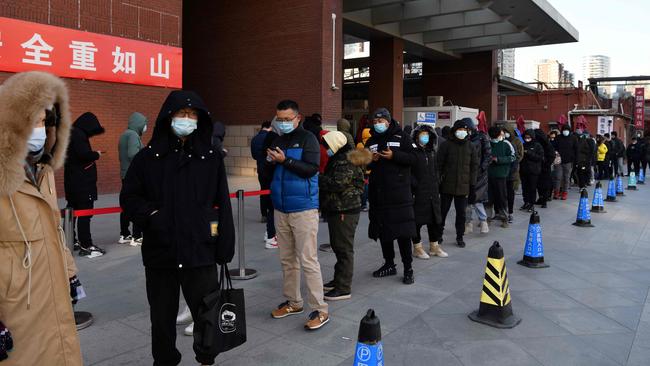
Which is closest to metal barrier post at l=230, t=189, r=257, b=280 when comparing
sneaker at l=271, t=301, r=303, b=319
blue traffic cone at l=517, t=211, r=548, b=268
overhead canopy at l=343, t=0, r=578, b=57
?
sneaker at l=271, t=301, r=303, b=319

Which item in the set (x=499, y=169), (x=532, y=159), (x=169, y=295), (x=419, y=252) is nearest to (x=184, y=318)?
(x=169, y=295)

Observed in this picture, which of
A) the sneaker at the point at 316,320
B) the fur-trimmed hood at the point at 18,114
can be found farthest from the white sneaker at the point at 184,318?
the fur-trimmed hood at the point at 18,114

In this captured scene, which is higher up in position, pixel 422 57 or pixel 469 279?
pixel 422 57

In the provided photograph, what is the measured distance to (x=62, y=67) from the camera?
37.0ft

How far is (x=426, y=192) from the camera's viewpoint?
22.1ft

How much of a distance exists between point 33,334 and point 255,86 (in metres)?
16.5

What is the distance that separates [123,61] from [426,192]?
907 centimetres

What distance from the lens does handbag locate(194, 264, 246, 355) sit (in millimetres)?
3006

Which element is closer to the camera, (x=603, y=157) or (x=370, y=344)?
(x=370, y=344)

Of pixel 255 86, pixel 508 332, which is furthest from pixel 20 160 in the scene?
pixel 255 86

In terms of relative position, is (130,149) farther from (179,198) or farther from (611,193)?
(611,193)

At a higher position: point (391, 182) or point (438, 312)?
point (391, 182)

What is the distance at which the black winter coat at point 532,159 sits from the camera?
36.7 ft

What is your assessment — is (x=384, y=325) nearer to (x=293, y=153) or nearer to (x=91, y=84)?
(x=293, y=153)
